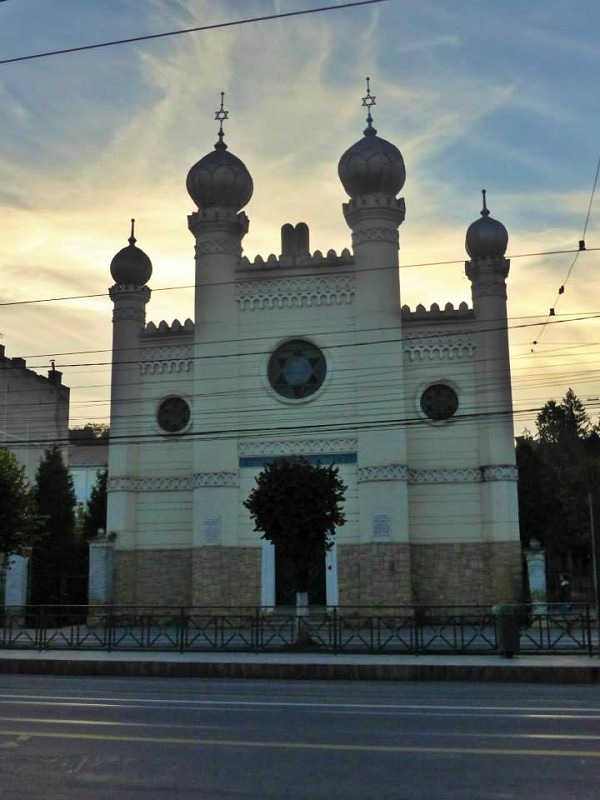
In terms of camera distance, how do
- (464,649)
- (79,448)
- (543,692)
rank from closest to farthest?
(543,692)
(464,649)
(79,448)

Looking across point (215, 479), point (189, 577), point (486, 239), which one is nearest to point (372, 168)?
point (486, 239)

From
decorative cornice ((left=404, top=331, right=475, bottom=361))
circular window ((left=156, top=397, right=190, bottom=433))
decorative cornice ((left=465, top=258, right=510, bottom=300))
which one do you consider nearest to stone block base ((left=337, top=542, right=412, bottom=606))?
decorative cornice ((left=404, top=331, right=475, bottom=361))

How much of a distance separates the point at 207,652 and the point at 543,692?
808cm

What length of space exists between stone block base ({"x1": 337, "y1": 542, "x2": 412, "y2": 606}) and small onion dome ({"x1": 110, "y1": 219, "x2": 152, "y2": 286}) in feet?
45.2

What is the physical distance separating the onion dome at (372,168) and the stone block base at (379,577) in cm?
1258

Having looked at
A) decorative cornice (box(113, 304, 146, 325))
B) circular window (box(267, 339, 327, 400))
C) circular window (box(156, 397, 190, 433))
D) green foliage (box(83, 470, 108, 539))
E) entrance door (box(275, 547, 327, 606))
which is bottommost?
entrance door (box(275, 547, 327, 606))

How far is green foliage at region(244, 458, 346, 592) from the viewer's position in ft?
69.3

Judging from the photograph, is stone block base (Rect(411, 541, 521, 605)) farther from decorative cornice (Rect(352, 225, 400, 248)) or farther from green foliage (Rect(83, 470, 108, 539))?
green foliage (Rect(83, 470, 108, 539))

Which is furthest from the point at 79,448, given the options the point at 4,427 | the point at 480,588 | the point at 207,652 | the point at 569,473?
the point at 207,652

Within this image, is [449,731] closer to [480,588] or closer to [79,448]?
[480,588]

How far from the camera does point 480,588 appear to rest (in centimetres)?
2942

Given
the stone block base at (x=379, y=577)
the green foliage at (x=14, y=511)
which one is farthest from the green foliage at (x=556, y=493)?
the green foliage at (x=14, y=511)

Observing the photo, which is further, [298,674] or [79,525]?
[79,525]

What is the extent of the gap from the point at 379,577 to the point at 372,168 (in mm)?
14266
